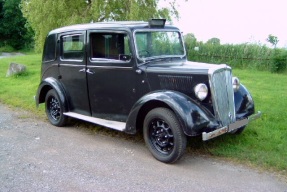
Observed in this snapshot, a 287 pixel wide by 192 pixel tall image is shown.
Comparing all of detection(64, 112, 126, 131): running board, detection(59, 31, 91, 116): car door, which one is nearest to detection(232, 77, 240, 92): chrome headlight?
detection(64, 112, 126, 131): running board

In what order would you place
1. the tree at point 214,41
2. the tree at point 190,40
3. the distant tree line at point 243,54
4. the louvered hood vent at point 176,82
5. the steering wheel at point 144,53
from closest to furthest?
1. the louvered hood vent at point 176,82
2. the steering wheel at point 144,53
3. the distant tree line at point 243,54
4. the tree at point 214,41
5. the tree at point 190,40

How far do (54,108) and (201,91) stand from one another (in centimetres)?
341

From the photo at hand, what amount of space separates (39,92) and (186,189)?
165 inches

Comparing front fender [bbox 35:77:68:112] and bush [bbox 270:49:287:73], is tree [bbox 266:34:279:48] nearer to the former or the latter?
bush [bbox 270:49:287:73]

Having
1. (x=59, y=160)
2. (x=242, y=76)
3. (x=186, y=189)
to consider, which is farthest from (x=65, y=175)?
(x=242, y=76)

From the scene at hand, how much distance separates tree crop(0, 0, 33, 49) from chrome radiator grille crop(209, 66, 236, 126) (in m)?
37.5

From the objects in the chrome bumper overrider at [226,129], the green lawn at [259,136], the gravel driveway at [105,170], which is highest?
the chrome bumper overrider at [226,129]

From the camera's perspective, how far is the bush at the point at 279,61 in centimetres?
1289

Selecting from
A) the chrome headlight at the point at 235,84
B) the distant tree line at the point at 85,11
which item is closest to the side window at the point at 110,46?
the chrome headlight at the point at 235,84

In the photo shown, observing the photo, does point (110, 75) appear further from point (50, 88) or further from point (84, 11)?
point (84, 11)

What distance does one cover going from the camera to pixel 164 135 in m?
4.72

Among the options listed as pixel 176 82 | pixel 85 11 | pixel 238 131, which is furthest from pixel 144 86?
pixel 85 11

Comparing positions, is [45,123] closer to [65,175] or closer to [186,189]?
[65,175]

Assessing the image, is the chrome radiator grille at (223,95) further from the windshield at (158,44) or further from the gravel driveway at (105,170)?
the windshield at (158,44)
